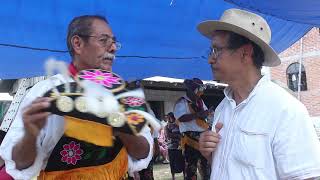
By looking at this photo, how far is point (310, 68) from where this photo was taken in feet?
59.6

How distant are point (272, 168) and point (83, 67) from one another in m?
0.93

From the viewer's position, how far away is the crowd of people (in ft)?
5.57

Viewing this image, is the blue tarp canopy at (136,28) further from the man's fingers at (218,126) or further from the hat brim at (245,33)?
the man's fingers at (218,126)

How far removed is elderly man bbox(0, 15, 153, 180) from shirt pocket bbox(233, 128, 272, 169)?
15.6 inches

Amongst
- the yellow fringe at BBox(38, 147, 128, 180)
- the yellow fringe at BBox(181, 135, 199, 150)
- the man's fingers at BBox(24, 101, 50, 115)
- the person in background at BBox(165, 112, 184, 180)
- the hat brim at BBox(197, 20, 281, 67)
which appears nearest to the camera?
the man's fingers at BBox(24, 101, 50, 115)

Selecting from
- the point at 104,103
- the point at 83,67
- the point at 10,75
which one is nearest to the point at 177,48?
the point at 10,75

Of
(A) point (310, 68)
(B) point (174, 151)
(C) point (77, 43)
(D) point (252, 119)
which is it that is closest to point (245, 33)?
(D) point (252, 119)

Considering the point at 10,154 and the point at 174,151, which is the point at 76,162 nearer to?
the point at 10,154

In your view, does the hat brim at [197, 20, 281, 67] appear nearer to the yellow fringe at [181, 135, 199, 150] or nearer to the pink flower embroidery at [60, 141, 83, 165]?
the pink flower embroidery at [60, 141, 83, 165]

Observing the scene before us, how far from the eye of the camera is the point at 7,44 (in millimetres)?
3441

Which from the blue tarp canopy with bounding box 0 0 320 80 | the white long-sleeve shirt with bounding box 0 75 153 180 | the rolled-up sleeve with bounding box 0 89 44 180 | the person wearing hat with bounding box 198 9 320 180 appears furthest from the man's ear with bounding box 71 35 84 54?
the blue tarp canopy with bounding box 0 0 320 80

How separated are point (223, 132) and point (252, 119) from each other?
0.60 ft

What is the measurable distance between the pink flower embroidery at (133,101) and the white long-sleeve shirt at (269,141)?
1.70 ft

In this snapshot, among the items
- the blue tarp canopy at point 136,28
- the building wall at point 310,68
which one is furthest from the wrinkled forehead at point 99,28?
the building wall at point 310,68
